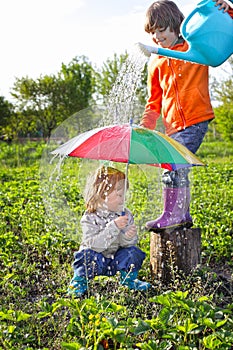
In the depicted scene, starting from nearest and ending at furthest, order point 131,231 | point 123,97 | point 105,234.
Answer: point 105,234, point 131,231, point 123,97

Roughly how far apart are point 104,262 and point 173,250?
522 millimetres

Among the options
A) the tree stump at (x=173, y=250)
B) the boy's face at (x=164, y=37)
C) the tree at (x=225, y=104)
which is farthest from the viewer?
the tree at (x=225, y=104)

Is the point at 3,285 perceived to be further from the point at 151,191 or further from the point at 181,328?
the point at 181,328

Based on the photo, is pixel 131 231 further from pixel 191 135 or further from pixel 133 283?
pixel 191 135

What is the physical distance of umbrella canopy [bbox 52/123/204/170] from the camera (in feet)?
11.6

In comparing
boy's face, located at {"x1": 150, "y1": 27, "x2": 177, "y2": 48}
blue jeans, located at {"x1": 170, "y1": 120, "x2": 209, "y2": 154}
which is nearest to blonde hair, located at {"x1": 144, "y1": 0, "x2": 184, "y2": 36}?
boy's face, located at {"x1": 150, "y1": 27, "x2": 177, "y2": 48}

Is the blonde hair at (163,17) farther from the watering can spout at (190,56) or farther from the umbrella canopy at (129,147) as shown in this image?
the umbrella canopy at (129,147)

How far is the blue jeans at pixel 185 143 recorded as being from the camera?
396 cm

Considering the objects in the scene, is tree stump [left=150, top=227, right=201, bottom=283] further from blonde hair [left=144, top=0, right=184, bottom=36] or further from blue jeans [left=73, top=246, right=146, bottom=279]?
blonde hair [left=144, top=0, right=184, bottom=36]

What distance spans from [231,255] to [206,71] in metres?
1.68

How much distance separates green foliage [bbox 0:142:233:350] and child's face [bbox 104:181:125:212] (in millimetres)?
238

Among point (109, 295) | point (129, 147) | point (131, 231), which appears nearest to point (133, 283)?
point (109, 295)

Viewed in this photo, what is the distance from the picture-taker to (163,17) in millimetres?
3826

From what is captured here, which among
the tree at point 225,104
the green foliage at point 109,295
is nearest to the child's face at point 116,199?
the green foliage at point 109,295
